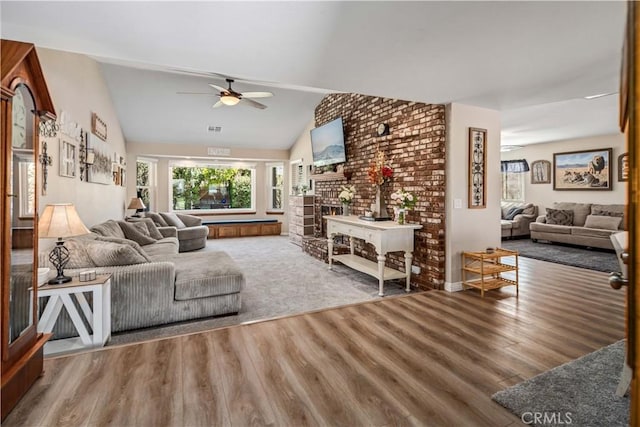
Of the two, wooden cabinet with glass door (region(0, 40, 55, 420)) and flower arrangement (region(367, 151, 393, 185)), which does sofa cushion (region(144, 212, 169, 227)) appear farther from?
wooden cabinet with glass door (region(0, 40, 55, 420))

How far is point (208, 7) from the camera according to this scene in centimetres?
186

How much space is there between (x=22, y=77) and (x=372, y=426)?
8.71 ft

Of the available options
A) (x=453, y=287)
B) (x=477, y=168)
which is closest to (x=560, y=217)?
(x=477, y=168)

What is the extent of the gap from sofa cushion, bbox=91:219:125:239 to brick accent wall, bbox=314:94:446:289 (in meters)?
3.65

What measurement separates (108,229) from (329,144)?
12.9 feet

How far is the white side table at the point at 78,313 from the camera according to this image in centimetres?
242

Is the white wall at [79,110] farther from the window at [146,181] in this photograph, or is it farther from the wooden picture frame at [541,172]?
the wooden picture frame at [541,172]

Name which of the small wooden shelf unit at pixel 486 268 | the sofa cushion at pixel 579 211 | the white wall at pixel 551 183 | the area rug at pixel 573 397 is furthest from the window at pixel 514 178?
the area rug at pixel 573 397

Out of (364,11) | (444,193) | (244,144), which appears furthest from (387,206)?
(244,144)

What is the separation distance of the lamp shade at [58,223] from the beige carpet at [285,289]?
96cm

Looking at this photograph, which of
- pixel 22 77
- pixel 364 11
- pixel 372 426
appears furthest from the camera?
pixel 364 11

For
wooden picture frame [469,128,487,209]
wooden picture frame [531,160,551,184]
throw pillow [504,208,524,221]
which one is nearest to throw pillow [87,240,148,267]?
wooden picture frame [469,128,487,209]

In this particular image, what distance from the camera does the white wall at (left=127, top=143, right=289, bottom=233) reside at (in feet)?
26.3

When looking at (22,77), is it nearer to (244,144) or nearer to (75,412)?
(75,412)
